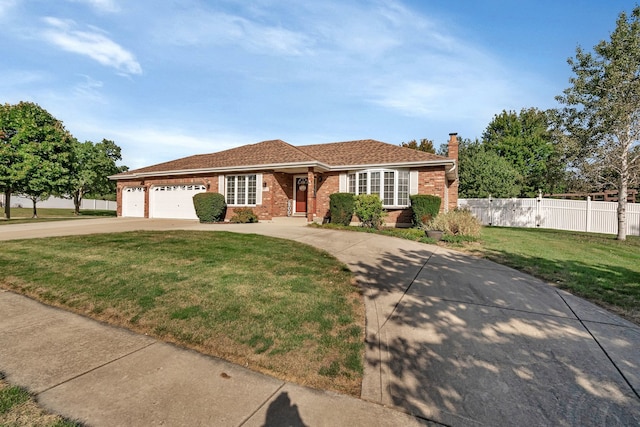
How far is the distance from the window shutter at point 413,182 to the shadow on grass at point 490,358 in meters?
9.61

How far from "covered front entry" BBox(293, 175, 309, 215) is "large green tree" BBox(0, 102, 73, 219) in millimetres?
18136

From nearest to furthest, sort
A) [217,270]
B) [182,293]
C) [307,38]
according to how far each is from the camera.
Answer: [182,293] → [217,270] → [307,38]

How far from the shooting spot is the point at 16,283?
17.0 ft

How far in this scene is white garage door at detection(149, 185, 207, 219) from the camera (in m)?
19.0

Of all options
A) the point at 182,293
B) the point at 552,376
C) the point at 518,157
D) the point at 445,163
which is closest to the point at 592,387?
the point at 552,376

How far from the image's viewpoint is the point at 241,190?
17328mm

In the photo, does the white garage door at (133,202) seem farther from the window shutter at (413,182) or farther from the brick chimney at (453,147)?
the brick chimney at (453,147)

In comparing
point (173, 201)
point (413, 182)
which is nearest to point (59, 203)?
point (173, 201)

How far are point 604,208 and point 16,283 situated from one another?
23.8m

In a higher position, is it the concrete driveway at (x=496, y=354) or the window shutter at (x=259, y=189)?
the window shutter at (x=259, y=189)

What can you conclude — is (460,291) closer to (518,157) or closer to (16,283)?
(16,283)

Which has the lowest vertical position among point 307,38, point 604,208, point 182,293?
→ point 182,293

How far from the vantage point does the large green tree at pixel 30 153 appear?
19984mm

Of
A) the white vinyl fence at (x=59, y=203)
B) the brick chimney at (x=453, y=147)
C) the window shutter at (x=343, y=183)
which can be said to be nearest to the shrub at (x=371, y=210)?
the window shutter at (x=343, y=183)
